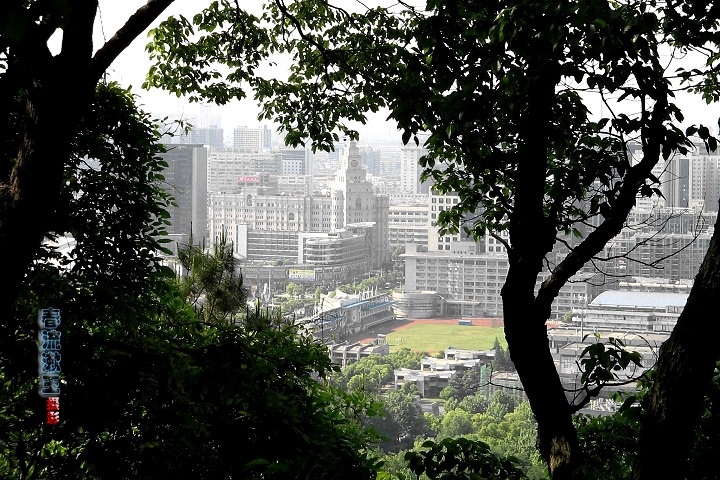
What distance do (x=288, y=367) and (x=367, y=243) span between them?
89.8 feet

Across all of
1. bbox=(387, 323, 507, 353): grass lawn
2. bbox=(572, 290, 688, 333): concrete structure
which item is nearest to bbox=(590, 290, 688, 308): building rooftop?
bbox=(572, 290, 688, 333): concrete structure

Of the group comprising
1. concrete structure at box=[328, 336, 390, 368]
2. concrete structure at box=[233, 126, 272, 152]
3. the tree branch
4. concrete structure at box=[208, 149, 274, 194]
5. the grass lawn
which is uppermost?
concrete structure at box=[233, 126, 272, 152]

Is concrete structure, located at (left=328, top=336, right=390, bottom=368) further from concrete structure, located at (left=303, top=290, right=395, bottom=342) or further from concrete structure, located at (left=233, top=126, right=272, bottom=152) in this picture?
concrete structure, located at (left=233, top=126, right=272, bottom=152)

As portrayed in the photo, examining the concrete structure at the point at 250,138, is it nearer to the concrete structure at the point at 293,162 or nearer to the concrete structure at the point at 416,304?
the concrete structure at the point at 293,162

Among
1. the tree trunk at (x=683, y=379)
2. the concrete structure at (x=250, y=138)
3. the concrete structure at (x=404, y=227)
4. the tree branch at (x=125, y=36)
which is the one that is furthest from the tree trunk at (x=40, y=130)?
the concrete structure at (x=250, y=138)

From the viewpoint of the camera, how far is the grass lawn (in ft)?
72.5

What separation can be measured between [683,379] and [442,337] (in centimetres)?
2312

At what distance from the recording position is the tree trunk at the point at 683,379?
127 centimetres

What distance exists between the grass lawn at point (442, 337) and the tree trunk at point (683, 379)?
19.5m

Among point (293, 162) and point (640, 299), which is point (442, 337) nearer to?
point (640, 299)

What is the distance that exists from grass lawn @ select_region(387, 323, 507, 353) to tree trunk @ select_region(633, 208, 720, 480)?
19531 mm

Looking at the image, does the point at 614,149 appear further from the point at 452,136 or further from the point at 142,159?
the point at 142,159

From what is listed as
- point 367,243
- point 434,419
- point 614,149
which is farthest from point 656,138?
point 367,243

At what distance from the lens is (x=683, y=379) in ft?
4.24
